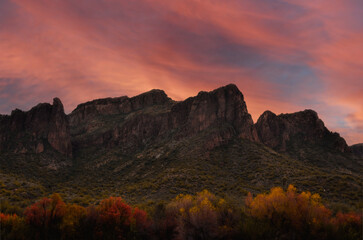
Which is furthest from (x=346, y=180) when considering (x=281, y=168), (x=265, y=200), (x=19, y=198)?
(x=19, y=198)

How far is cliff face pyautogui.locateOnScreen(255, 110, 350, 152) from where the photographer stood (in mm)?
96625

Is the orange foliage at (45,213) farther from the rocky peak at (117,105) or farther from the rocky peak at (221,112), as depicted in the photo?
the rocky peak at (117,105)

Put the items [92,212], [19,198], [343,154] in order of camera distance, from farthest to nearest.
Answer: [343,154] < [19,198] < [92,212]

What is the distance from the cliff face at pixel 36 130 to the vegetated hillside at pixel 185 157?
66 centimetres

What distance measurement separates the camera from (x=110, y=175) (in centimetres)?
7962

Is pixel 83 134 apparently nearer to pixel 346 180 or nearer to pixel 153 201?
pixel 153 201

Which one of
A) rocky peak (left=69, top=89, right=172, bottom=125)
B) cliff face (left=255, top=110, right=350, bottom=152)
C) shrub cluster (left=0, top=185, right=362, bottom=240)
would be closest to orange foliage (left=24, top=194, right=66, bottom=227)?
shrub cluster (left=0, top=185, right=362, bottom=240)

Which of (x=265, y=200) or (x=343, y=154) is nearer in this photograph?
(x=265, y=200)

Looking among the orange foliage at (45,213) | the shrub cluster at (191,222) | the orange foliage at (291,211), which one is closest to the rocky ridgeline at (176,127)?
the orange foliage at (291,211)

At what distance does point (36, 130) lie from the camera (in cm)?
9738

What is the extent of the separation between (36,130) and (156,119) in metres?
53.6

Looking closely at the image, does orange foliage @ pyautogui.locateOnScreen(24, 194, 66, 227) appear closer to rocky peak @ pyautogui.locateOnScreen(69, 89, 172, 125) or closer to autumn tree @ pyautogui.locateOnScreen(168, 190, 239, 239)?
autumn tree @ pyautogui.locateOnScreen(168, 190, 239, 239)

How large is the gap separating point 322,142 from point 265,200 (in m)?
84.6

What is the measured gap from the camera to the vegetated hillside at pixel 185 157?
2008 inches
